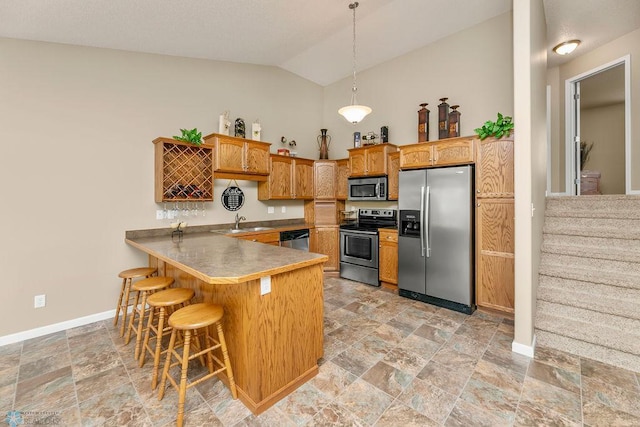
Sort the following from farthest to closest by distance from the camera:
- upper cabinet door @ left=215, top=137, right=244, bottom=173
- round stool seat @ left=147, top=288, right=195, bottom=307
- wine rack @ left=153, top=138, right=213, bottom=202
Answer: upper cabinet door @ left=215, top=137, right=244, bottom=173 < wine rack @ left=153, top=138, right=213, bottom=202 < round stool seat @ left=147, top=288, right=195, bottom=307

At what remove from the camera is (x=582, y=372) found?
2.13 m

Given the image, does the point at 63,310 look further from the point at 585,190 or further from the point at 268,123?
the point at 585,190

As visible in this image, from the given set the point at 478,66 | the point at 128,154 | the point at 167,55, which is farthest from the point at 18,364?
the point at 478,66

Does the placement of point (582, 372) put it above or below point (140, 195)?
below

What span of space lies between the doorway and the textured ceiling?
1.06 metres

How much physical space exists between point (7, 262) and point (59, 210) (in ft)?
2.01

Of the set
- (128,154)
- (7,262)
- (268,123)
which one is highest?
(268,123)

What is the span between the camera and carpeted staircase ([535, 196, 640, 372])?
91.4 inches

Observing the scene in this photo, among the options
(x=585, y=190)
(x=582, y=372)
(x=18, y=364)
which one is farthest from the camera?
(x=585, y=190)

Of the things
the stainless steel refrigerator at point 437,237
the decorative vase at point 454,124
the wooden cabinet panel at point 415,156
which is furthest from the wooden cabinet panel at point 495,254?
the decorative vase at point 454,124

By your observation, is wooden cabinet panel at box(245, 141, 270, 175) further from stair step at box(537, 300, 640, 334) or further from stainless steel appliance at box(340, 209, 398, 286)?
stair step at box(537, 300, 640, 334)

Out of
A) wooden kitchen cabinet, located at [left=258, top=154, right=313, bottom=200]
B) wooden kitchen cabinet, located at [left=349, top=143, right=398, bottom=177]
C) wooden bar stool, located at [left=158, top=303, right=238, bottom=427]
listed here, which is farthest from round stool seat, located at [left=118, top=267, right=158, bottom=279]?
wooden kitchen cabinet, located at [left=349, top=143, right=398, bottom=177]

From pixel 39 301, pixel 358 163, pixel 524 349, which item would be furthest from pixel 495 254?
pixel 39 301

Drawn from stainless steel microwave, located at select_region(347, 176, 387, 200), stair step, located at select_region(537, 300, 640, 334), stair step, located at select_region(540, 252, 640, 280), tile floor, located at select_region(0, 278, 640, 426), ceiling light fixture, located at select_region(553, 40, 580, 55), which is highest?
ceiling light fixture, located at select_region(553, 40, 580, 55)
